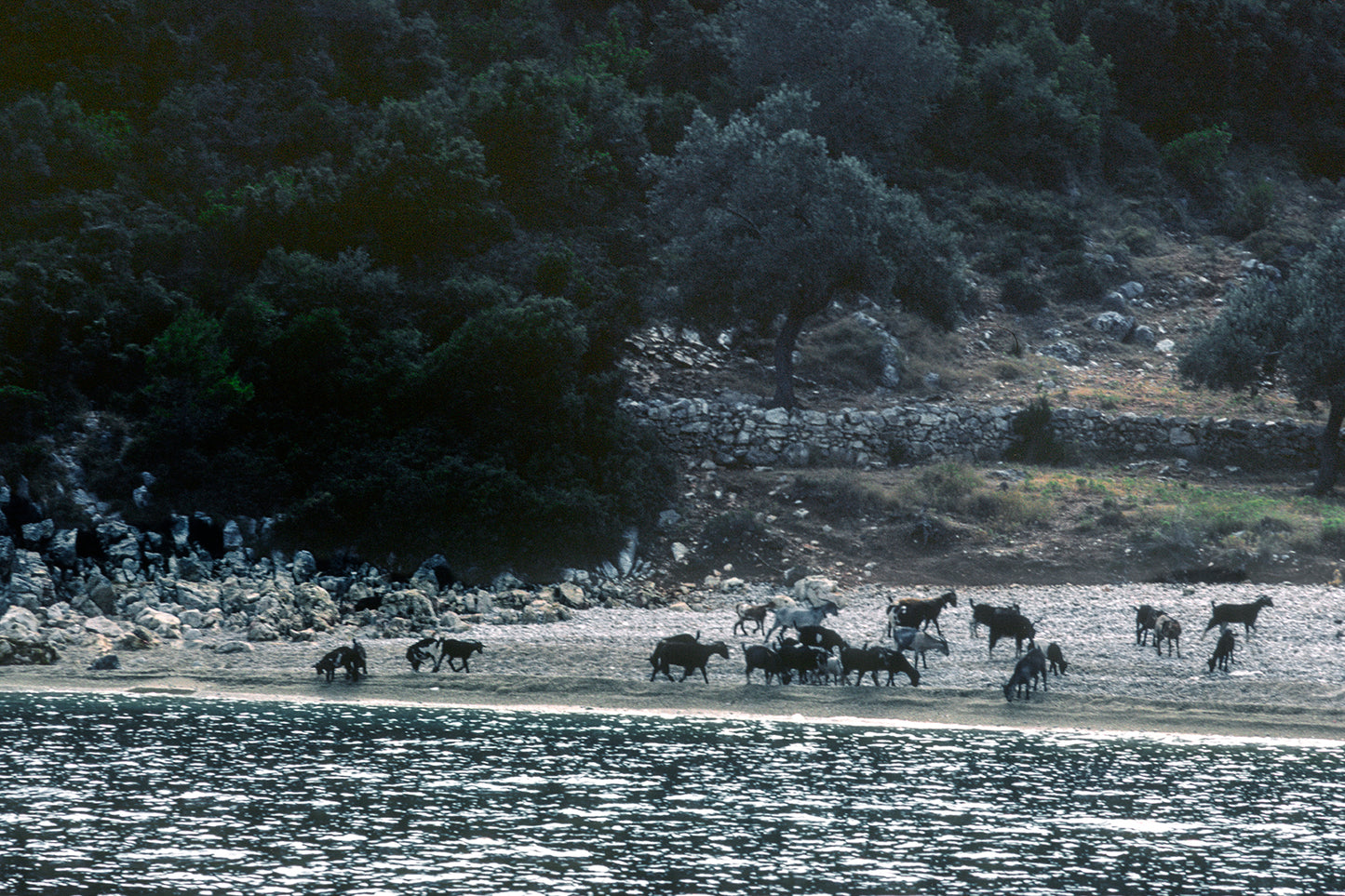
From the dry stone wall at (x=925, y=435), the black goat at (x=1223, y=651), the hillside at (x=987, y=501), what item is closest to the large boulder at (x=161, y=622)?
the hillside at (x=987, y=501)

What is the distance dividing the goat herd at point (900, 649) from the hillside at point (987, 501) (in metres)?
6.78

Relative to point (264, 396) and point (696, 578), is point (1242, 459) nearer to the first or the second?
point (696, 578)

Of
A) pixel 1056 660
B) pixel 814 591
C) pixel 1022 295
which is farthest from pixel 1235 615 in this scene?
pixel 1022 295

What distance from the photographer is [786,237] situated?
39469 millimetres

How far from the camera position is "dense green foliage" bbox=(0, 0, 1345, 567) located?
114 ft

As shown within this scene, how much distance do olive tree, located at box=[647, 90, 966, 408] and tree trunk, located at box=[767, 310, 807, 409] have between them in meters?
0.04

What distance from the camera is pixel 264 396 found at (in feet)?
118

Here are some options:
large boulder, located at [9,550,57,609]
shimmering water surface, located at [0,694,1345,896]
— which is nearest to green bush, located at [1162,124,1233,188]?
shimmering water surface, located at [0,694,1345,896]

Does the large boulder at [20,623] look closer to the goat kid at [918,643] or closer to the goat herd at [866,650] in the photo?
the goat herd at [866,650]

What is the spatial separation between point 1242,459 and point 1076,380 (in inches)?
290

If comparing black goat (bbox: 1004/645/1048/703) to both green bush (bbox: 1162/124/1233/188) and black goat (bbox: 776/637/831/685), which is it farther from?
green bush (bbox: 1162/124/1233/188)

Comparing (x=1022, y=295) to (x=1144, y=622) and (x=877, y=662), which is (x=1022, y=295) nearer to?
(x=1144, y=622)

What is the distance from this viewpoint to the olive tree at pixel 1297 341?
3725 centimetres

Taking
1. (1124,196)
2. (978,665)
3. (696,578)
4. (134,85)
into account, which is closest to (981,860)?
(978,665)
